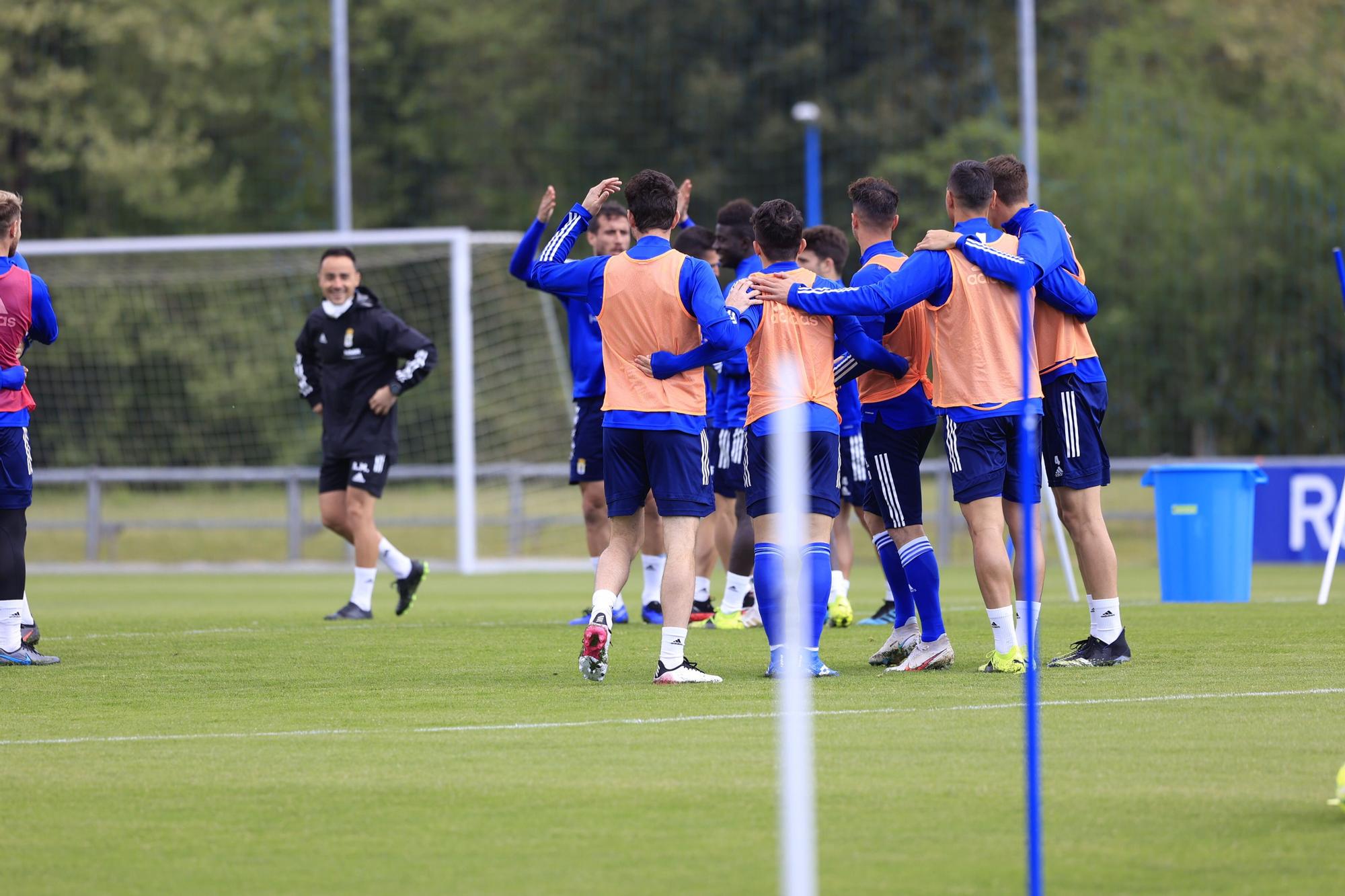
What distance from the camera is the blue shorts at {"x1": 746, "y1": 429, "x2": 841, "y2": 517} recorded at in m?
8.12

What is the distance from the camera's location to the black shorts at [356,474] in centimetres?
1262

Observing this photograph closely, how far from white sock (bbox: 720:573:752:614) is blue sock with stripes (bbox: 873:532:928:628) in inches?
79.1

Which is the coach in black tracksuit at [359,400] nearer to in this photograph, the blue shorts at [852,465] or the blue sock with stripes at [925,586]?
the blue shorts at [852,465]

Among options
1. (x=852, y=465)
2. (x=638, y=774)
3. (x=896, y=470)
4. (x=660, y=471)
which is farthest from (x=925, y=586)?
(x=638, y=774)

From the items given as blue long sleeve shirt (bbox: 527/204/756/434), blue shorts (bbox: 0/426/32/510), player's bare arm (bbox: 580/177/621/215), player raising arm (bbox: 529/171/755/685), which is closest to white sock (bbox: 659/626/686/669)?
player raising arm (bbox: 529/171/755/685)

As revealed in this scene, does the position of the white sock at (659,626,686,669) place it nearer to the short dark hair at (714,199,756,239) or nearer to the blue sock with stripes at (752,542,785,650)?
the blue sock with stripes at (752,542,785,650)

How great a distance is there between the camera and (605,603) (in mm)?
8133

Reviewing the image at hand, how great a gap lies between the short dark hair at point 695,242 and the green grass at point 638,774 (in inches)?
96.0

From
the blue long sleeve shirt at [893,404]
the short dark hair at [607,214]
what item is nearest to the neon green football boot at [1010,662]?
the blue long sleeve shirt at [893,404]

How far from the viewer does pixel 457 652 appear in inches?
388

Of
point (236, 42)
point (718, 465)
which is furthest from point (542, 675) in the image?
point (236, 42)

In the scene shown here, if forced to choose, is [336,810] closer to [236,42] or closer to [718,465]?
[718,465]

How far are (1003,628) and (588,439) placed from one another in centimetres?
417

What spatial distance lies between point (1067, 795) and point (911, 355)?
4004 millimetres
